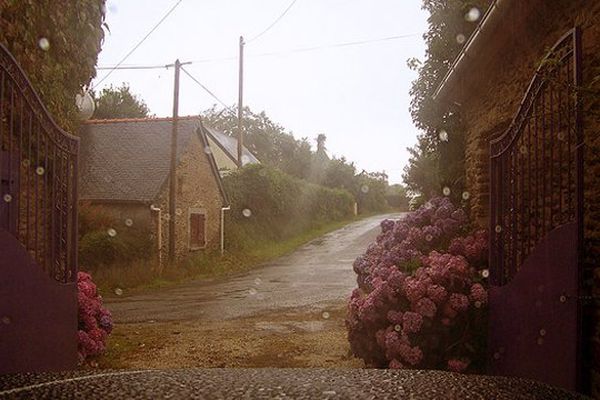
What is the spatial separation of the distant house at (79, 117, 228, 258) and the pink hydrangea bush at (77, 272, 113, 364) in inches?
473

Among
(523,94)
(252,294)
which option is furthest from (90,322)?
(252,294)

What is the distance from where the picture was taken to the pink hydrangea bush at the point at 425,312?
5.18 metres

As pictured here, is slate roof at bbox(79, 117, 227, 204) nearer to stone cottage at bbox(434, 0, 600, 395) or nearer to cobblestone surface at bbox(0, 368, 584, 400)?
stone cottage at bbox(434, 0, 600, 395)

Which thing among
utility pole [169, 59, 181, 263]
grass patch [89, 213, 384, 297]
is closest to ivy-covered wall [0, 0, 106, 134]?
grass patch [89, 213, 384, 297]

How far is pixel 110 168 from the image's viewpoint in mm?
20375

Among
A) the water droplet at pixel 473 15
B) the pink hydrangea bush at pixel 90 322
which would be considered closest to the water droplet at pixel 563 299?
the pink hydrangea bush at pixel 90 322

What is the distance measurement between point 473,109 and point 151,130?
1660 cm

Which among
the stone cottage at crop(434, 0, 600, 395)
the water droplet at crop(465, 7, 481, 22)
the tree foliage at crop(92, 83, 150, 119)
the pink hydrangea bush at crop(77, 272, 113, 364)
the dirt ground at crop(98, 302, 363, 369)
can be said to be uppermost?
the tree foliage at crop(92, 83, 150, 119)

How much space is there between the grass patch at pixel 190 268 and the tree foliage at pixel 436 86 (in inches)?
321

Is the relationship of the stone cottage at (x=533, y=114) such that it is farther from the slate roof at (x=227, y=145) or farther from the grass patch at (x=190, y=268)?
the slate roof at (x=227, y=145)

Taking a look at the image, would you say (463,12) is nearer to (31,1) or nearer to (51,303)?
(31,1)

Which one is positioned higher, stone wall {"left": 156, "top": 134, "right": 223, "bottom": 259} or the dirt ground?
stone wall {"left": 156, "top": 134, "right": 223, "bottom": 259}

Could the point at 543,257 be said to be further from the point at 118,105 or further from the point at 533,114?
the point at 118,105

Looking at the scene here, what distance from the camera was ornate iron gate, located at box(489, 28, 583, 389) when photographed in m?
3.43
